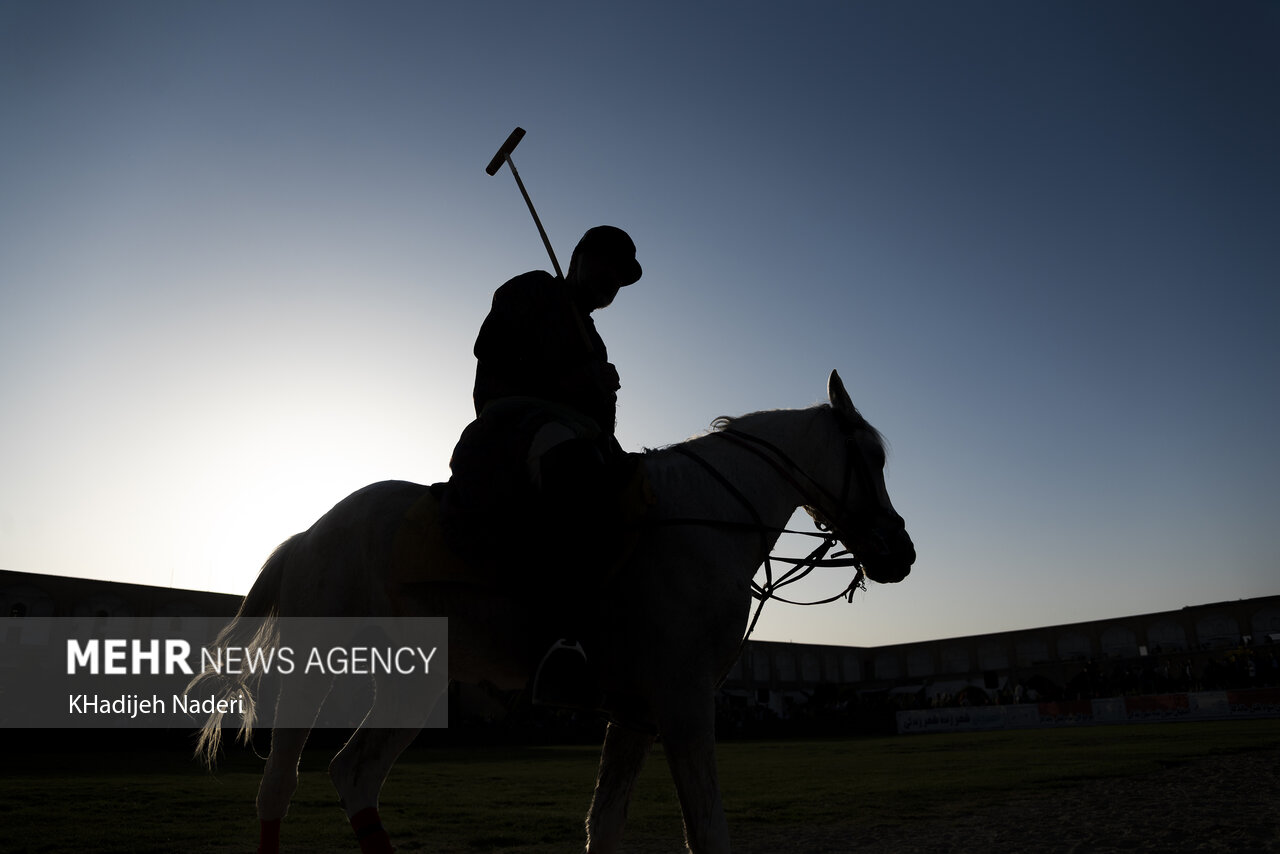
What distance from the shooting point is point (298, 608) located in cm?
402

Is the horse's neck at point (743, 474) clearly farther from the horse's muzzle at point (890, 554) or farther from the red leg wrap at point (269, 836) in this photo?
the red leg wrap at point (269, 836)

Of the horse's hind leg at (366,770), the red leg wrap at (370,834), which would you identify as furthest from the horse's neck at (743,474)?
the red leg wrap at (370,834)

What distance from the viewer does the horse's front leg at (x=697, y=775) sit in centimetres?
318

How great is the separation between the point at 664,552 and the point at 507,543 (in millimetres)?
681

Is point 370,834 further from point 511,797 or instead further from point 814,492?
point 511,797

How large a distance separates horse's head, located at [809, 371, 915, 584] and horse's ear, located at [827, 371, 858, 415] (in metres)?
0.02

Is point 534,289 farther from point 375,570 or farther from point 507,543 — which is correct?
point 375,570

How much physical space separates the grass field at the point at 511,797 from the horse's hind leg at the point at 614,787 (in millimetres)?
3636

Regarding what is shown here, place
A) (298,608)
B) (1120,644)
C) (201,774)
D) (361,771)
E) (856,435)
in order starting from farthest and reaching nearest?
(1120,644) < (201,774) < (856,435) < (298,608) < (361,771)

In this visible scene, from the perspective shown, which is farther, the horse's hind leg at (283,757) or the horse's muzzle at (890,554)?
the horse's muzzle at (890,554)

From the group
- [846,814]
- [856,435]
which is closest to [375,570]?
[856,435]

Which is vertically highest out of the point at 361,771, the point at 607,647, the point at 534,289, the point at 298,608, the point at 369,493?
the point at 534,289

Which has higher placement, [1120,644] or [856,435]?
[856,435]

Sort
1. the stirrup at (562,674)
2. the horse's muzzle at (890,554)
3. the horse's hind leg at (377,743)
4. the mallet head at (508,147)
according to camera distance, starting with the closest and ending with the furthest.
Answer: the stirrup at (562,674) → the horse's hind leg at (377,743) → the horse's muzzle at (890,554) → the mallet head at (508,147)
